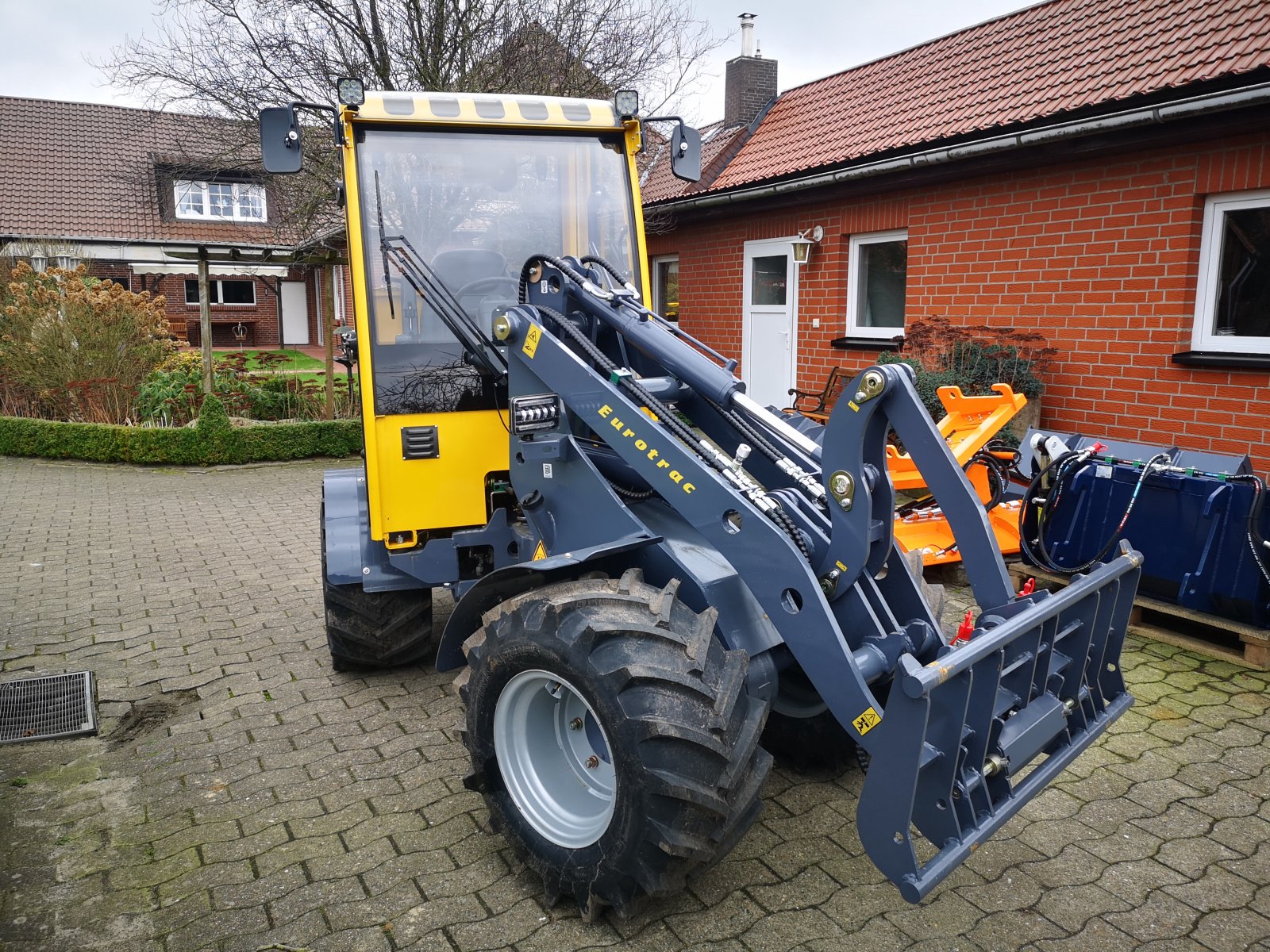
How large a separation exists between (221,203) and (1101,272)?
83.5ft

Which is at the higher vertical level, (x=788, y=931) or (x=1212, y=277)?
(x=1212, y=277)

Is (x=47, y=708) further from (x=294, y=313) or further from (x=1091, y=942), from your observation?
(x=294, y=313)

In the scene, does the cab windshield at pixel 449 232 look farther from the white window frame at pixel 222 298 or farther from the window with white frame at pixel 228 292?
the window with white frame at pixel 228 292

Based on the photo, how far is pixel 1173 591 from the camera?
5.04 metres

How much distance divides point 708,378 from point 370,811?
6.71ft

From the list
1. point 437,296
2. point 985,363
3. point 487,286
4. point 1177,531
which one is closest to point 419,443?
point 437,296

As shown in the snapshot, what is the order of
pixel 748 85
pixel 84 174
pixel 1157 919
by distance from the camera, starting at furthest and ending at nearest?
pixel 84 174 → pixel 748 85 → pixel 1157 919

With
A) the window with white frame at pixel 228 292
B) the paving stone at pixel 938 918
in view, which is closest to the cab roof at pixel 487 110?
the paving stone at pixel 938 918

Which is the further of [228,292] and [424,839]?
[228,292]

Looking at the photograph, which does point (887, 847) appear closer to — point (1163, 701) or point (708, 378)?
point (708, 378)

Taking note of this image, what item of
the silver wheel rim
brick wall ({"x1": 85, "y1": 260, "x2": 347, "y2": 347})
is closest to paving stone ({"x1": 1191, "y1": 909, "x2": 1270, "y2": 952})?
the silver wheel rim

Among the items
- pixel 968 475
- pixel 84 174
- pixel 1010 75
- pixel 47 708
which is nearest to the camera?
pixel 47 708

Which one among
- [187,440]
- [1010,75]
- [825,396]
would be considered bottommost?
[187,440]

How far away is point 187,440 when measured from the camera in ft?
36.9
